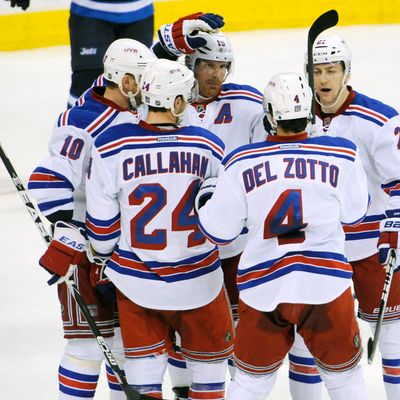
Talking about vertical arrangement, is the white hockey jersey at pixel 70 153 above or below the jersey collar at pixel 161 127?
below

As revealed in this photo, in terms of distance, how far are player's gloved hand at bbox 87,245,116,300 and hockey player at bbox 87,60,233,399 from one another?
40 mm

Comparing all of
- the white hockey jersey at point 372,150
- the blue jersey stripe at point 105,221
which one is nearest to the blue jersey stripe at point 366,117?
the white hockey jersey at point 372,150

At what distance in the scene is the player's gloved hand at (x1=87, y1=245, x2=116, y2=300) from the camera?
3143 mm

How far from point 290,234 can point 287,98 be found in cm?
33

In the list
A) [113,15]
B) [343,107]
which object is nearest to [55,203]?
[343,107]

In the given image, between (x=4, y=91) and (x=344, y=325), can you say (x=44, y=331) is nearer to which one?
(x=344, y=325)

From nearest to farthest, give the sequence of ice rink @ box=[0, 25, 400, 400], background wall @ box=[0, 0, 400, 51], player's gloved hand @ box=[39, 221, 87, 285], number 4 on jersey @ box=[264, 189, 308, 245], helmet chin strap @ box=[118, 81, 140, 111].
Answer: number 4 on jersey @ box=[264, 189, 308, 245] → player's gloved hand @ box=[39, 221, 87, 285] → helmet chin strap @ box=[118, 81, 140, 111] → ice rink @ box=[0, 25, 400, 400] → background wall @ box=[0, 0, 400, 51]

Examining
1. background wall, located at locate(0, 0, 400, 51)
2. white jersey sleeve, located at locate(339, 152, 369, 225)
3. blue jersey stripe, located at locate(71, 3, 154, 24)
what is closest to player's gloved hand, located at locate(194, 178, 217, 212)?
white jersey sleeve, located at locate(339, 152, 369, 225)

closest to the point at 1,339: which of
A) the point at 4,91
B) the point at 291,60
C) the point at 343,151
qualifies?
the point at 343,151

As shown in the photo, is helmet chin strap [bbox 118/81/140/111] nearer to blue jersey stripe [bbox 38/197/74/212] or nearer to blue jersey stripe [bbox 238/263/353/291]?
blue jersey stripe [bbox 38/197/74/212]

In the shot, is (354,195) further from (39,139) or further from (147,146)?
(39,139)

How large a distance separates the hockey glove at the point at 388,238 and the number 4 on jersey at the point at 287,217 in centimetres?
47

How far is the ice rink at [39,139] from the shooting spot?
3.93 metres

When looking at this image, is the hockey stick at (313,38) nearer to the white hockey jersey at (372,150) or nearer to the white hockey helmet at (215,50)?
the white hockey jersey at (372,150)
